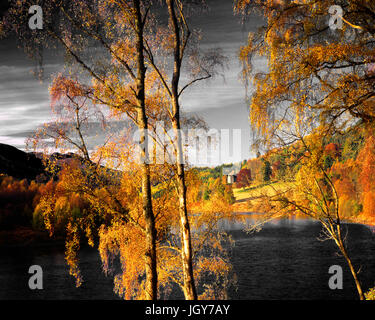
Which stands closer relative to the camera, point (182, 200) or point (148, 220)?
point (148, 220)

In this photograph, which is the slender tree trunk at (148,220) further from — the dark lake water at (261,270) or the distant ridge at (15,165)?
the distant ridge at (15,165)

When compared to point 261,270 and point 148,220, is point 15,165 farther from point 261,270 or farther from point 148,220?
point 148,220

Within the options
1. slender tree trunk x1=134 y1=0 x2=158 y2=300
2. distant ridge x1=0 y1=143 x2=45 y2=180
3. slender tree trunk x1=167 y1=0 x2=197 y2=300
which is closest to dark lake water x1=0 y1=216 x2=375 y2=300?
slender tree trunk x1=167 y1=0 x2=197 y2=300

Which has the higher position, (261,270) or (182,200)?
(182,200)

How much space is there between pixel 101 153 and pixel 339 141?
815 centimetres

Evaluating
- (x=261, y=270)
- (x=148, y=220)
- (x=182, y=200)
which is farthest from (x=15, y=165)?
(x=148, y=220)

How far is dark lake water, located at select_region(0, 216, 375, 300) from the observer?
31125 mm

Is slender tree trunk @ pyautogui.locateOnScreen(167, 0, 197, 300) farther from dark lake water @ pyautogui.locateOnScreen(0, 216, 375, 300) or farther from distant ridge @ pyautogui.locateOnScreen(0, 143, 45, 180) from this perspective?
distant ridge @ pyautogui.locateOnScreen(0, 143, 45, 180)

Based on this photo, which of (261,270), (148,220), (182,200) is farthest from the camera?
(261,270)

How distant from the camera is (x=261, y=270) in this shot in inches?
1473

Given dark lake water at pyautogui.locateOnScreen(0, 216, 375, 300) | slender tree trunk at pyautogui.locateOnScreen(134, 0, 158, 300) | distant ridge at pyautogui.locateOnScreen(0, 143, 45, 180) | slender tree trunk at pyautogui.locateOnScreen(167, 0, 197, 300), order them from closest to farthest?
1. slender tree trunk at pyautogui.locateOnScreen(134, 0, 158, 300)
2. slender tree trunk at pyautogui.locateOnScreen(167, 0, 197, 300)
3. dark lake water at pyautogui.locateOnScreen(0, 216, 375, 300)
4. distant ridge at pyautogui.locateOnScreen(0, 143, 45, 180)

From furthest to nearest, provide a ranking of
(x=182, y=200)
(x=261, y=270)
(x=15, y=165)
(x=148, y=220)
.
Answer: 1. (x=15, y=165)
2. (x=261, y=270)
3. (x=182, y=200)
4. (x=148, y=220)

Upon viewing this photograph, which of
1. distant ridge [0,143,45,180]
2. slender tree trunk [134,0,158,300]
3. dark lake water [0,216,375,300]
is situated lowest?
dark lake water [0,216,375,300]
